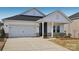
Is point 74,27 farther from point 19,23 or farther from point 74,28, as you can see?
point 19,23

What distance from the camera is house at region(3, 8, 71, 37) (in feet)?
73.7

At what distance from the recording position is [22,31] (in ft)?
76.6

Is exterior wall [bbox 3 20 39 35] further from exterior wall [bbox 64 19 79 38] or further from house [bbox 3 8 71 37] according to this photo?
exterior wall [bbox 64 19 79 38]

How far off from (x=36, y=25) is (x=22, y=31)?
96.5 inches

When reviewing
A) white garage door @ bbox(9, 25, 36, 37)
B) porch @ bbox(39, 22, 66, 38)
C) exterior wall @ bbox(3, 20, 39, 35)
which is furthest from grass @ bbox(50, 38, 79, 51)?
exterior wall @ bbox(3, 20, 39, 35)

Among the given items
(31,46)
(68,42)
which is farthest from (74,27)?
(31,46)

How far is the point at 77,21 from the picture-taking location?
1945 cm

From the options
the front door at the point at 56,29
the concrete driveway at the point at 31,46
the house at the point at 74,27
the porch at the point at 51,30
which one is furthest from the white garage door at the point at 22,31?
the house at the point at 74,27

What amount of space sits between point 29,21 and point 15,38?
4.48m
